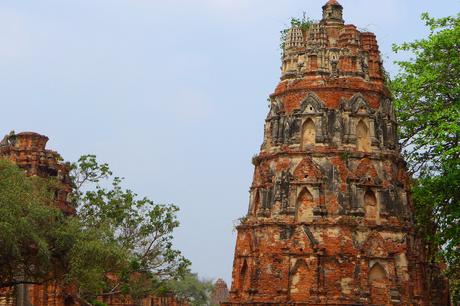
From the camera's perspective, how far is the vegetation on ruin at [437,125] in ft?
78.2

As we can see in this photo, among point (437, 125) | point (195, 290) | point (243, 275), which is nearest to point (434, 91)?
point (437, 125)

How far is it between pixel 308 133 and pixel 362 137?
205 cm

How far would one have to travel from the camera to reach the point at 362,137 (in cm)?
2791

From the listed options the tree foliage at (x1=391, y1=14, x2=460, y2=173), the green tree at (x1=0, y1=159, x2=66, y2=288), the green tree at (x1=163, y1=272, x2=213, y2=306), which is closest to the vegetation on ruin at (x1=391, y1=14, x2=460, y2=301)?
the tree foliage at (x1=391, y1=14, x2=460, y2=173)

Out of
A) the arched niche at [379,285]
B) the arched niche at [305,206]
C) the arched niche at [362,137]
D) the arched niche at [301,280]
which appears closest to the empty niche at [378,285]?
the arched niche at [379,285]

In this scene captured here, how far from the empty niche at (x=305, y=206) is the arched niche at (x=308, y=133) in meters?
1.85

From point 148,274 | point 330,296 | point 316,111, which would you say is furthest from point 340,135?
point 148,274

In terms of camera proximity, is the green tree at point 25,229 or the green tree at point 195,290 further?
the green tree at point 195,290

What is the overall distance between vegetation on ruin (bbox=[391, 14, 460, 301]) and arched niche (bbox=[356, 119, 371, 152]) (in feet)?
4.90

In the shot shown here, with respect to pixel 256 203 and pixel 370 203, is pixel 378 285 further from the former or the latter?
pixel 256 203

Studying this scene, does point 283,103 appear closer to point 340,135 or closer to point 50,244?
point 340,135

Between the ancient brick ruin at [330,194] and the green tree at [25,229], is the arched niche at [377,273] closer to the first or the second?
the ancient brick ruin at [330,194]

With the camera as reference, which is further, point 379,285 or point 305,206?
point 305,206

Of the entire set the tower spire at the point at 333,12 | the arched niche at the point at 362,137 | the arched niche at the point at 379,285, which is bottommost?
the arched niche at the point at 379,285
